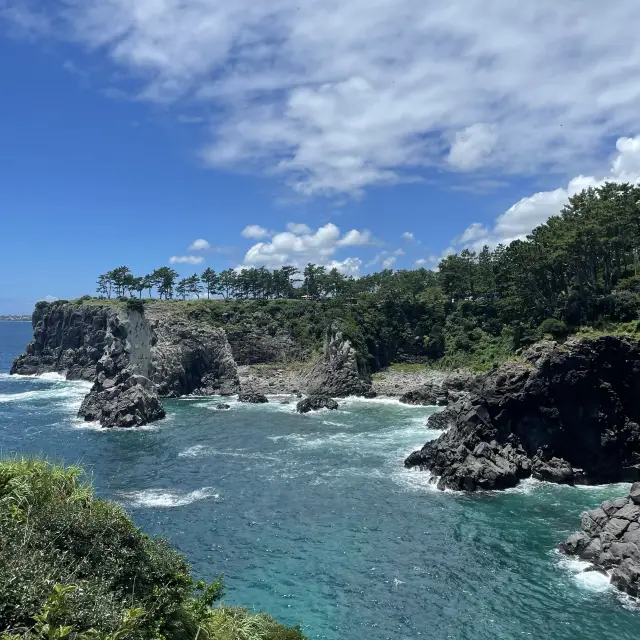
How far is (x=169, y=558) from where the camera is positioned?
18938mm

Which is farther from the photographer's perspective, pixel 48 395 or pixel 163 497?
pixel 48 395

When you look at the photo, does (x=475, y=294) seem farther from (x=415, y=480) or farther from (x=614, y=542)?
(x=614, y=542)

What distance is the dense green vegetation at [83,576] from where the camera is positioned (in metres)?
13.1

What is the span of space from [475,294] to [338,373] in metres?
46.7

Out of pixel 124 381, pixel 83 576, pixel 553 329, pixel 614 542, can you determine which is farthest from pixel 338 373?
pixel 83 576

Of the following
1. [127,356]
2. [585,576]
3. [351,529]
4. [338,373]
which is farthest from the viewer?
[338,373]

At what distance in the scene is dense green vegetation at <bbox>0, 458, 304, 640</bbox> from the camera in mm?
13094

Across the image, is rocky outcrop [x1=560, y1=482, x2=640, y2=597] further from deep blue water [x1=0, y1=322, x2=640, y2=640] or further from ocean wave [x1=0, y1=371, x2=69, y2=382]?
ocean wave [x1=0, y1=371, x2=69, y2=382]

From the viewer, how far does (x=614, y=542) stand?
126ft

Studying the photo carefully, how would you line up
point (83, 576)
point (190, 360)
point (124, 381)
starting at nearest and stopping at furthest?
1. point (83, 576)
2. point (124, 381)
3. point (190, 360)

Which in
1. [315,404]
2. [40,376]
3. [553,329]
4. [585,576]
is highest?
[553,329]

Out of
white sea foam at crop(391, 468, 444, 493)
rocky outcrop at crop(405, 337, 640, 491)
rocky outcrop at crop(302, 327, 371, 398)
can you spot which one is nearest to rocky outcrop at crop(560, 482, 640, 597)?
rocky outcrop at crop(405, 337, 640, 491)

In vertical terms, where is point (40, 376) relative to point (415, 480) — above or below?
above

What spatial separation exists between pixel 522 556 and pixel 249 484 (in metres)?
27.1
